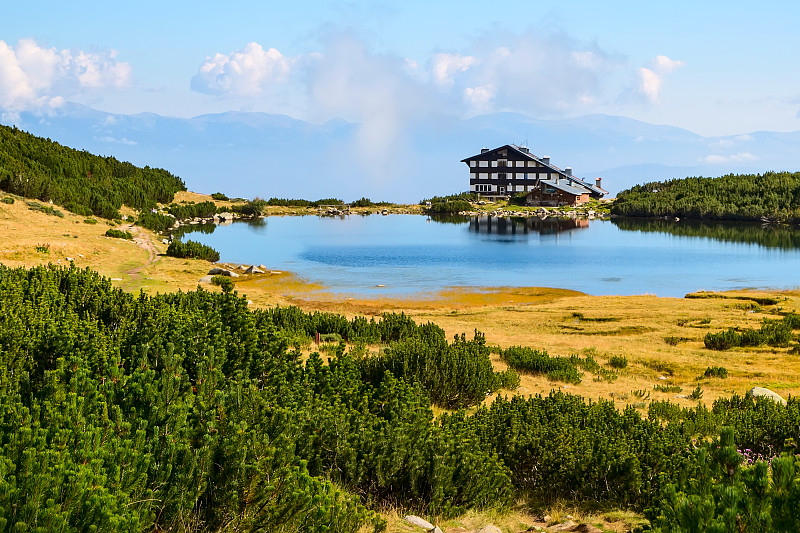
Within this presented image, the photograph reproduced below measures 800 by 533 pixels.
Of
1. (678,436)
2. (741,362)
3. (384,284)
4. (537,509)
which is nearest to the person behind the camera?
(537,509)

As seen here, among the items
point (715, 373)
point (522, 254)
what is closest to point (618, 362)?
point (715, 373)

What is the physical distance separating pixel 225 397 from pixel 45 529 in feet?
10.6

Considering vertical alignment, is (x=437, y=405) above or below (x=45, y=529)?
below

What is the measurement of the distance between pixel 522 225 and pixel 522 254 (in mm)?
29940

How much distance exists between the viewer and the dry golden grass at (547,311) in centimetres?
1784

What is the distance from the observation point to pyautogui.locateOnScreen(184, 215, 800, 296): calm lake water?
1612 inches

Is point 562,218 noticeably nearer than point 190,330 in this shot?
No

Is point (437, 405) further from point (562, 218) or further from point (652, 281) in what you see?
point (562, 218)

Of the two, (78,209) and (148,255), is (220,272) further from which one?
(78,209)

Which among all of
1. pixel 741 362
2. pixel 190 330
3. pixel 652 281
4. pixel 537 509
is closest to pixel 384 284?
pixel 652 281

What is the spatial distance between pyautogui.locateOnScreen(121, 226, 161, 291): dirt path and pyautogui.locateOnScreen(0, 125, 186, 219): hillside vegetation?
5.53 m

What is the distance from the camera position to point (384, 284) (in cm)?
3900

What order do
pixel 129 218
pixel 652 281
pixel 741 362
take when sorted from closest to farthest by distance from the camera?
1. pixel 741 362
2. pixel 652 281
3. pixel 129 218

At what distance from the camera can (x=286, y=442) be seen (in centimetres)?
700
